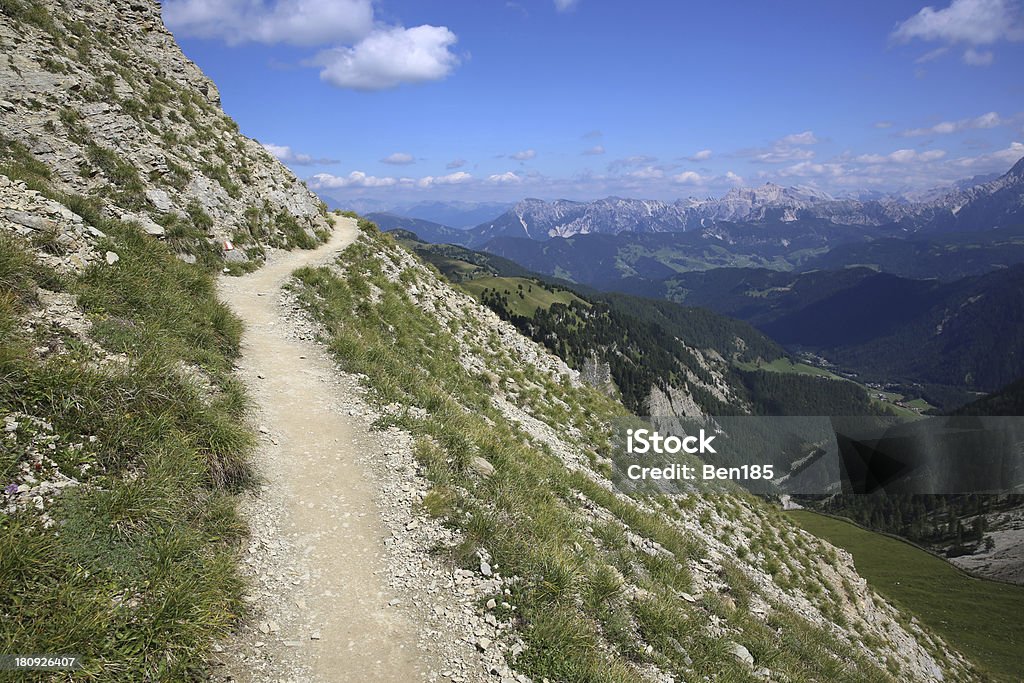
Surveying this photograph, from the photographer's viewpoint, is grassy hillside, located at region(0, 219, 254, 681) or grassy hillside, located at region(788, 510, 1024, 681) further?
grassy hillside, located at region(788, 510, 1024, 681)

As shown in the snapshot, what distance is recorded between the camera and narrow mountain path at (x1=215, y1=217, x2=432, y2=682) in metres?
6.38

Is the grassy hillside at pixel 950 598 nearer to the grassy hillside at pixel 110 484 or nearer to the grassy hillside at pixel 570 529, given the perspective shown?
the grassy hillside at pixel 570 529

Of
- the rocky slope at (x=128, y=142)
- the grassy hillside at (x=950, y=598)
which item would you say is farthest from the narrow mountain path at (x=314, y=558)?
the grassy hillside at (x=950, y=598)

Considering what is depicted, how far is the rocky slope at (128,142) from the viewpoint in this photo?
61.8ft

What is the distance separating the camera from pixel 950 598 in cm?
6719

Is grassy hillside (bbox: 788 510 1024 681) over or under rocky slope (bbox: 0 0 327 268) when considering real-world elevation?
under

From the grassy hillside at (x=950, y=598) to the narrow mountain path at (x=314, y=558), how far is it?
45614 mm

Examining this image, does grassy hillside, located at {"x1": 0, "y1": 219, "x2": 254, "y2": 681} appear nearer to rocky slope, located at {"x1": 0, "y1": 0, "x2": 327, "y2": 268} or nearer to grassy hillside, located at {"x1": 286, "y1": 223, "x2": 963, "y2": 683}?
rocky slope, located at {"x1": 0, "y1": 0, "x2": 327, "y2": 268}

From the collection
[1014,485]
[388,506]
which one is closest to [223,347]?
[388,506]

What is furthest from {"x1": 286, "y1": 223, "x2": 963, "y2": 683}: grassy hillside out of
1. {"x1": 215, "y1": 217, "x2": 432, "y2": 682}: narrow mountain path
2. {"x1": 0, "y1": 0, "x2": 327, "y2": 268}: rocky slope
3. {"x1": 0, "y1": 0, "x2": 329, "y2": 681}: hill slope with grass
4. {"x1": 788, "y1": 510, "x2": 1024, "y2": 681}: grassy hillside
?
{"x1": 788, "y1": 510, "x2": 1024, "y2": 681}: grassy hillside

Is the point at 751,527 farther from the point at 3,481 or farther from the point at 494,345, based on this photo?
the point at 3,481

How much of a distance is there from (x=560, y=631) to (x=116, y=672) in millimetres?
5907

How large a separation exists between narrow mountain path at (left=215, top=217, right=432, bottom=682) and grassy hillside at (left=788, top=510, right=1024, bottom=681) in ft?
150

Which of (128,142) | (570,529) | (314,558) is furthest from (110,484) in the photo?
(128,142)
